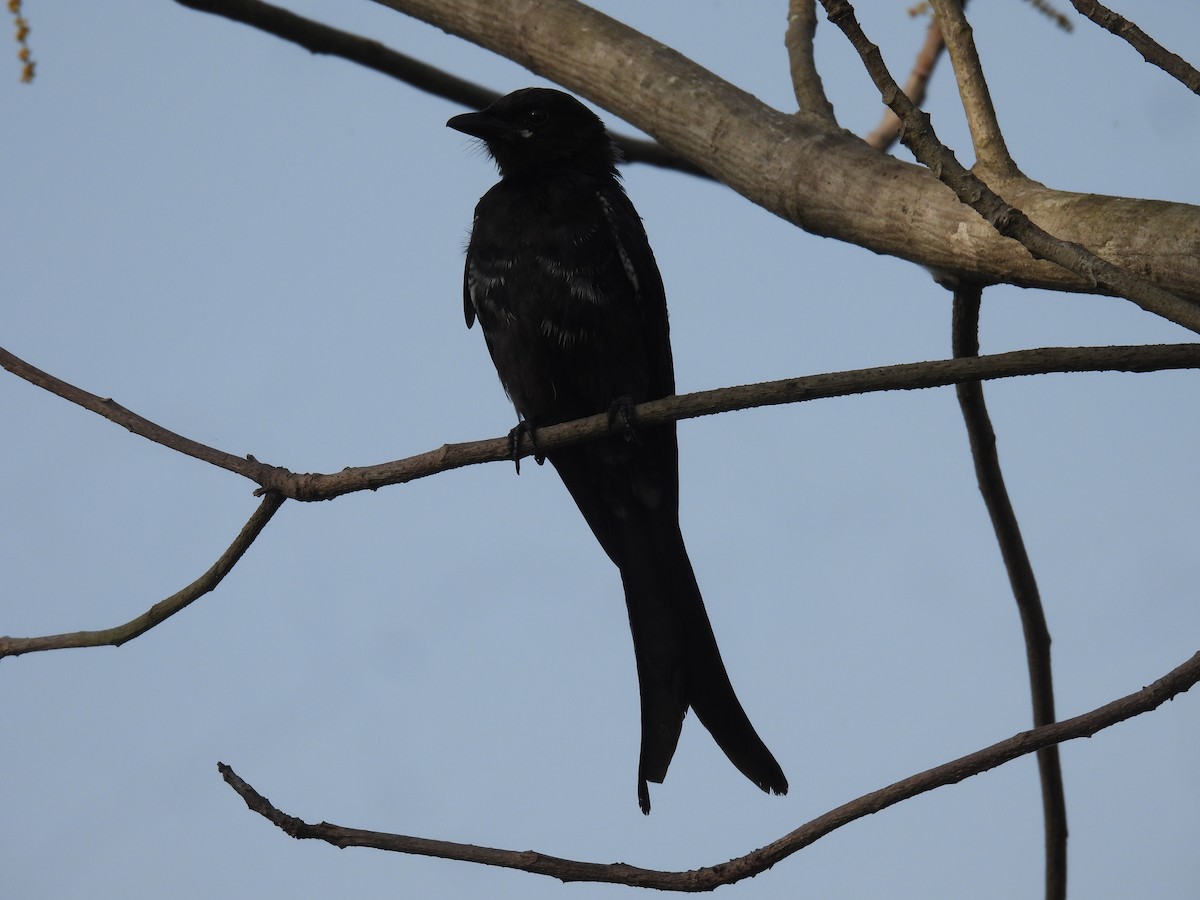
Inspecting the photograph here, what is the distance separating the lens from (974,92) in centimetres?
286

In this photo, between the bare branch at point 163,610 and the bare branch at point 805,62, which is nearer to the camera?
the bare branch at point 163,610

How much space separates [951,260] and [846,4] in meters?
0.67

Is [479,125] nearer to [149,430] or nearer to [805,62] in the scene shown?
[805,62]

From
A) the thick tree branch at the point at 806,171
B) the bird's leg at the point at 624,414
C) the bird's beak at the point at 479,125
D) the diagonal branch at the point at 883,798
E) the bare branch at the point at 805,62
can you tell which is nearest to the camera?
the diagonal branch at the point at 883,798

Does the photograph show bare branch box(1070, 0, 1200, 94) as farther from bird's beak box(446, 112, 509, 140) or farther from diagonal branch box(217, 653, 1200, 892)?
bird's beak box(446, 112, 509, 140)

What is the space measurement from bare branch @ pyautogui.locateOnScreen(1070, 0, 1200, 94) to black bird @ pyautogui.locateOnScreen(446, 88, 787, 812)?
1516 millimetres

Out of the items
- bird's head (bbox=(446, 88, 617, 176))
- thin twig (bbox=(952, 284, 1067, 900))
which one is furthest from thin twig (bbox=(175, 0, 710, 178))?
thin twig (bbox=(952, 284, 1067, 900))

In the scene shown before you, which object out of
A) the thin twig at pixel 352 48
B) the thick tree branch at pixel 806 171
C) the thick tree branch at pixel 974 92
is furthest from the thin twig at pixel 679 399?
the thin twig at pixel 352 48

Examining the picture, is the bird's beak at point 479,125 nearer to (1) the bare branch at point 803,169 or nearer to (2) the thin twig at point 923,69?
(1) the bare branch at point 803,169

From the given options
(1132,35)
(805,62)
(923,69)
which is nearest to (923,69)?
(923,69)

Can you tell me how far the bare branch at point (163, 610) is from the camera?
8.41ft

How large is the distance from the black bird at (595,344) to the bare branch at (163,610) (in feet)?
2.85

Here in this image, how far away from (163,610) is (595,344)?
4.75 feet

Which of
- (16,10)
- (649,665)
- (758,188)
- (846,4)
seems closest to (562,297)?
(758,188)
